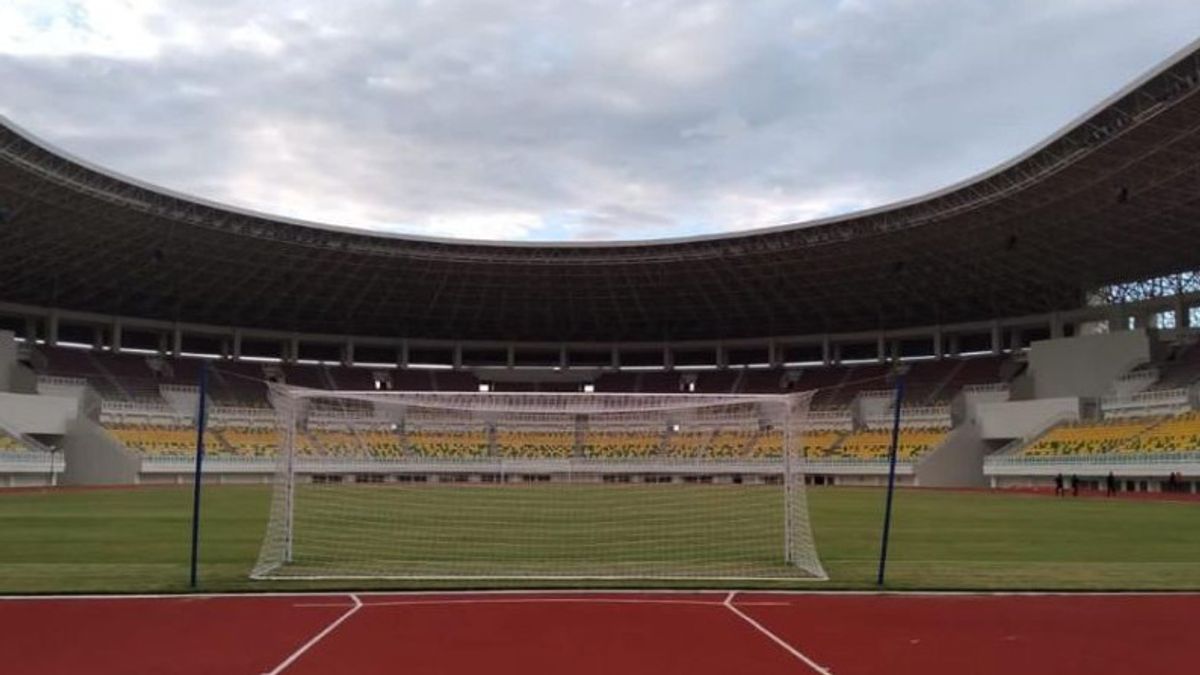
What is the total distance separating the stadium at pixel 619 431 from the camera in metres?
11.6

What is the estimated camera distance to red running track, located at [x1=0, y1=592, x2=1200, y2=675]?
30.5ft

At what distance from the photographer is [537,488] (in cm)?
4397

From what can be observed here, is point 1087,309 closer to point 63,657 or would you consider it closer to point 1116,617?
point 1116,617

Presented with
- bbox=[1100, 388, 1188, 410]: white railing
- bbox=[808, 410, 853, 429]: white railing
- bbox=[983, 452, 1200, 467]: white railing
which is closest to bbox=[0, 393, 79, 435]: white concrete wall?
bbox=[808, 410, 853, 429]: white railing

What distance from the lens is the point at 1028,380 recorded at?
6694 cm

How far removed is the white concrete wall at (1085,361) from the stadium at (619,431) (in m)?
0.17

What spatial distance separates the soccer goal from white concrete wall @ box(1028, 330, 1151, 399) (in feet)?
100

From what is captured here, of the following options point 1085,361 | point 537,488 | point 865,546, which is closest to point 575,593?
point 865,546

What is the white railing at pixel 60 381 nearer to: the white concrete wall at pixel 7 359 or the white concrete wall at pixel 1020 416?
the white concrete wall at pixel 7 359

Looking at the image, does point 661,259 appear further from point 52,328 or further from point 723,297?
point 52,328

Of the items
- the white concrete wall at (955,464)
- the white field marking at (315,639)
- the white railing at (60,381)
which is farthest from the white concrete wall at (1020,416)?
the white railing at (60,381)

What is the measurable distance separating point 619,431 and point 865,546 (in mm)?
17189

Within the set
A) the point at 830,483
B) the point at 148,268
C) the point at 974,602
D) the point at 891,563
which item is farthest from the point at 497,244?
the point at 974,602

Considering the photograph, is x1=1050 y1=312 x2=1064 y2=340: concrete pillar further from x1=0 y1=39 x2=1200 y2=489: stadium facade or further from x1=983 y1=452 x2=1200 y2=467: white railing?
x1=983 y1=452 x2=1200 y2=467: white railing
